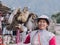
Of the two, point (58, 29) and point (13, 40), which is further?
point (58, 29)

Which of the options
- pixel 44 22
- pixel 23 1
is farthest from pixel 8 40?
pixel 44 22

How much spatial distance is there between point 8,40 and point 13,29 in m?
0.30

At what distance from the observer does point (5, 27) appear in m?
7.30

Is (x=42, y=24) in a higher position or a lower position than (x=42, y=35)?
higher

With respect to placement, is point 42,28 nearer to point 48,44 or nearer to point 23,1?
point 48,44

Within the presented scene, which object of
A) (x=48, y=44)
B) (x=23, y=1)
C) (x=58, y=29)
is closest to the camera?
(x=48, y=44)

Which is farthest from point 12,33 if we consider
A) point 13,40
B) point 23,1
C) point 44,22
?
point 44,22

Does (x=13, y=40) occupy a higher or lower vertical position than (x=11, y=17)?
lower

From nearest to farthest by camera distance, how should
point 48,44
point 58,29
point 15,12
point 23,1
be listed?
Answer: point 48,44
point 15,12
point 23,1
point 58,29

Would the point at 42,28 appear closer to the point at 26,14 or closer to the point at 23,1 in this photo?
the point at 26,14

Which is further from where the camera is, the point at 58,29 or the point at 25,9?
the point at 58,29

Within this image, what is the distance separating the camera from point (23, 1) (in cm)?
907

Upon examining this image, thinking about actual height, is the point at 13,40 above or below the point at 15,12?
below

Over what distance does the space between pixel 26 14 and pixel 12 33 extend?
0.66 metres
